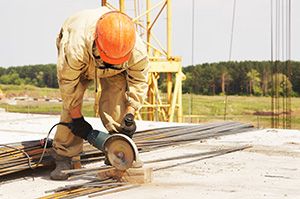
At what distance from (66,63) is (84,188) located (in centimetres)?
113

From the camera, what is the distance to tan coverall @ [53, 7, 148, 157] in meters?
4.30

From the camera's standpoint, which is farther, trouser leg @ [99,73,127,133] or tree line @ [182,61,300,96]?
tree line @ [182,61,300,96]

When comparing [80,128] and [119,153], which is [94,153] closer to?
[80,128]

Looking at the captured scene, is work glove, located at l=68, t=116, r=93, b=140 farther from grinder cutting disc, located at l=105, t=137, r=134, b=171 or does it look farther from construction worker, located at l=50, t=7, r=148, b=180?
grinder cutting disc, located at l=105, t=137, r=134, b=171

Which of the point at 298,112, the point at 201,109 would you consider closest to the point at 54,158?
the point at 298,112

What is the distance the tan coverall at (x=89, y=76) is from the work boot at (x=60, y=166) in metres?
0.05

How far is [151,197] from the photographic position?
3.95m

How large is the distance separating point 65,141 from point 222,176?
1.63 m

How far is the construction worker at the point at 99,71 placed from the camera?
4.17m

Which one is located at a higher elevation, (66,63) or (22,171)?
(66,63)

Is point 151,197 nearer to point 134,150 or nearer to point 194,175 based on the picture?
point 134,150

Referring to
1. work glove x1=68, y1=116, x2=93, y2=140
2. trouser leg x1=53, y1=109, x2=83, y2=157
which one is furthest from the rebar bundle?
work glove x1=68, y1=116, x2=93, y2=140

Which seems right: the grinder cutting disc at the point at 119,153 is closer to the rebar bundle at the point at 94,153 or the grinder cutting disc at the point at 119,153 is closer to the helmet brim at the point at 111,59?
the rebar bundle at the point at 94,153

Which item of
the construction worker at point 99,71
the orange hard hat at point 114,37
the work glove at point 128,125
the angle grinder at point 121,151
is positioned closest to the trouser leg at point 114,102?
the construction worker at point 99,71
